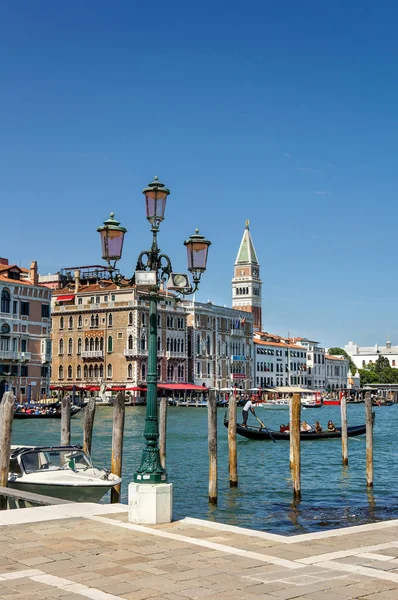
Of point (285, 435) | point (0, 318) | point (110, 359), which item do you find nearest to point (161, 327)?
point (110, 359)

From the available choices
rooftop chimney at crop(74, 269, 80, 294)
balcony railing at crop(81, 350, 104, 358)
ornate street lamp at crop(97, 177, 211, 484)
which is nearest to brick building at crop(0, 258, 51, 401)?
balcony railing at crop(81, 350, 104, 358)

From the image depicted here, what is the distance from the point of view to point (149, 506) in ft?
28.6

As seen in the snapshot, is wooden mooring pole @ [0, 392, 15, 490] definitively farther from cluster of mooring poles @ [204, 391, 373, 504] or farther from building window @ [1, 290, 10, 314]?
building window @ [1, 290, 10, 314]

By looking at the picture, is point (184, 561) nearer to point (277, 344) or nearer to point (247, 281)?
point (277, 344)

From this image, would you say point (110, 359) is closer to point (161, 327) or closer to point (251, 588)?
point (161, 327)

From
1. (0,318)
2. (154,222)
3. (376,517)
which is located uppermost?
(0,318)

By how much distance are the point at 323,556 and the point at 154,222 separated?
4370 mm

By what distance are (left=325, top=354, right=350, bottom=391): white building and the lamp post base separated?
11209 cm

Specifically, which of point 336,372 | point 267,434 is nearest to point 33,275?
point 267,434

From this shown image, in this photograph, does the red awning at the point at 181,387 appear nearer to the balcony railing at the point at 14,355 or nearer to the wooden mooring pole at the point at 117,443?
the balcony railing at the point at 14,355

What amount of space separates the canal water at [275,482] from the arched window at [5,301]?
22716 millimetres

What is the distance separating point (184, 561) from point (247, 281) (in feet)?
389

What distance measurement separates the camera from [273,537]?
7.91 metres

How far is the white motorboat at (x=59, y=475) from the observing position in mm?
12938
